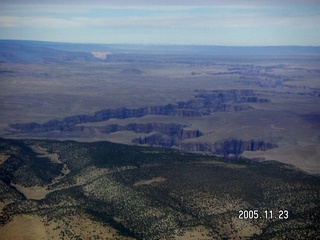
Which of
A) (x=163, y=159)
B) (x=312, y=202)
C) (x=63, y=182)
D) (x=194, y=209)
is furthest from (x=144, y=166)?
(x=312, y=202)

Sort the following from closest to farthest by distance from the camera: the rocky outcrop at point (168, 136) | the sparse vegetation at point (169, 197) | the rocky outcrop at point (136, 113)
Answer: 1. the sparse vegetation at point (169, 197)
2. the rocky outcrop at point (168, 136)
3. the rocky outcrop at point (136, 113)

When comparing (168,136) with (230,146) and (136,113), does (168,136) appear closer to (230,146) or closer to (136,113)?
(230,146)

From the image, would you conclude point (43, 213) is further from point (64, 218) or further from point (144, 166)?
point (144, 166)
